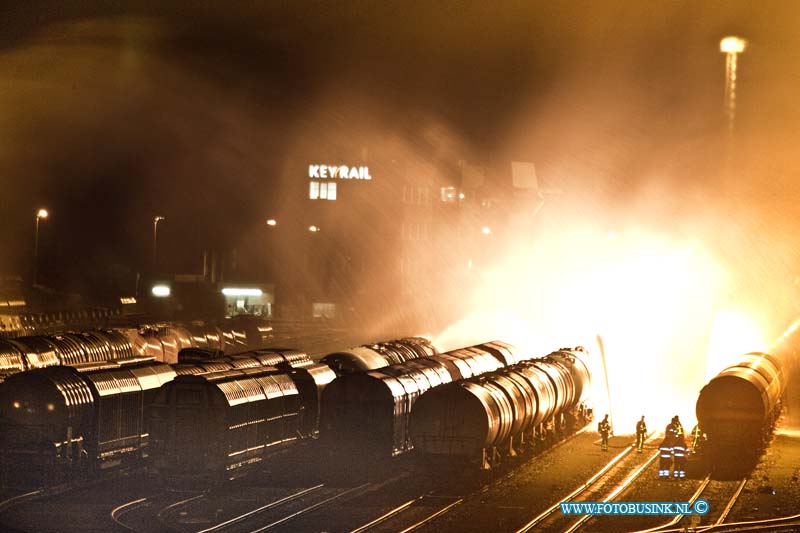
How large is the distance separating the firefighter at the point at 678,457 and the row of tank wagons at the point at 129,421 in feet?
→ 46.4

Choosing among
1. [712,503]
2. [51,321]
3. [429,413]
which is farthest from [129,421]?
[51,321]

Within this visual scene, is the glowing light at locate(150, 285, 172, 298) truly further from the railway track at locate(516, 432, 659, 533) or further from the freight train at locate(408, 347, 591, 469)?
the railway track at locate(516, 432, 659, 533)

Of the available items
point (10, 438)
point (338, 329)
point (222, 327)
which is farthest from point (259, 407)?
point (338, 329)

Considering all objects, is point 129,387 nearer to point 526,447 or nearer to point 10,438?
point 10,438

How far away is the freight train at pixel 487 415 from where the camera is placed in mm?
32312

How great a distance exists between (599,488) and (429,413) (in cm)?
608

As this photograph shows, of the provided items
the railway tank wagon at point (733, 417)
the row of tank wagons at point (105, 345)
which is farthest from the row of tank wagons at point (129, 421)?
the railway tank wagon at point (733, 417)

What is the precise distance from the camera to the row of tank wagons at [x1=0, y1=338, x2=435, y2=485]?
31.4m

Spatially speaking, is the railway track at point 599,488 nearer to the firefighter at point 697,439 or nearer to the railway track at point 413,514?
the firefighter at point 697,439

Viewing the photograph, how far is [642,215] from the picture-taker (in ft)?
336

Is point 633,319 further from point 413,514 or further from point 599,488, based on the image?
point 413,514

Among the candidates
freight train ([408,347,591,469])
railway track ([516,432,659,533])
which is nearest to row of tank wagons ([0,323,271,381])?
freight train ([408,347,591,469])

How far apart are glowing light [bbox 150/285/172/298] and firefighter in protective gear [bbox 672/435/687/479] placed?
69.6 metres

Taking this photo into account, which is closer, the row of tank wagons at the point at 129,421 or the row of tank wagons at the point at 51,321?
the row of tank wagons at the point at 129,421
